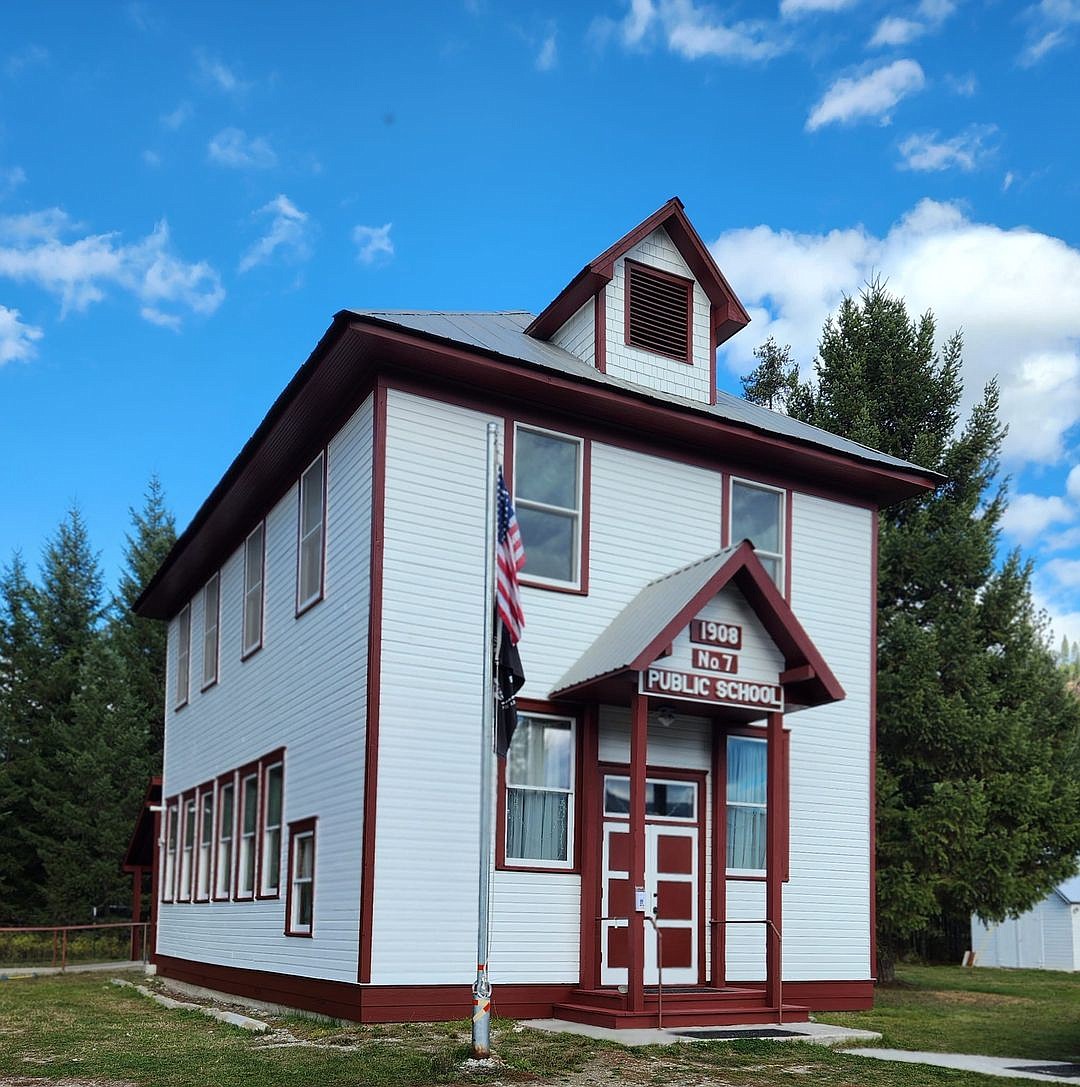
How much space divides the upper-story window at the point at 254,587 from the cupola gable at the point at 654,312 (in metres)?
5.97

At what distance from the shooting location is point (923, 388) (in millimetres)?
31078

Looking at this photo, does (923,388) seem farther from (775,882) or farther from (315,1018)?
(315,1018)

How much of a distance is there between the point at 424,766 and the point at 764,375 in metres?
32.4

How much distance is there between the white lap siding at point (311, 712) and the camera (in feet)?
53.2

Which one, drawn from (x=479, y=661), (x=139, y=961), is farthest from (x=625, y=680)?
(x=139, y=961)

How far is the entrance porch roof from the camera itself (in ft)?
51.5

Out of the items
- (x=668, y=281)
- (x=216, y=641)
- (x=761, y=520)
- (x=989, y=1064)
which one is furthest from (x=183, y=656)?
(x=989, y=1064)

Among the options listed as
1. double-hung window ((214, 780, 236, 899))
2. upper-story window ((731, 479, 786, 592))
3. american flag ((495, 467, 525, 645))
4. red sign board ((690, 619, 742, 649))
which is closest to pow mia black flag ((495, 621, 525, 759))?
american flag ((495, 467, 525, 645))

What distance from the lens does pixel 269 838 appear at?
66.1 ft

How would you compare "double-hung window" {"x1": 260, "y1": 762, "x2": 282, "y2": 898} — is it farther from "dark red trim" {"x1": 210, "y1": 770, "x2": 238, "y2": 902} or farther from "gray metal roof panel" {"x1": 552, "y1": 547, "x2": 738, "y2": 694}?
"gray metal roof panel" {"x1": 552, "y1": 547, "x2": 738, "y2": 694}

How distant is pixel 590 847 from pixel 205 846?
10729mm

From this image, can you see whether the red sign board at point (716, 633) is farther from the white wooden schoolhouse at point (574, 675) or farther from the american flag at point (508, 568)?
the american flag at point (508, 568)

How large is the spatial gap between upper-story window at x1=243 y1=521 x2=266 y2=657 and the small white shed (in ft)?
99.1

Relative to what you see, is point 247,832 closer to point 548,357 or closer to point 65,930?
point 548,357
